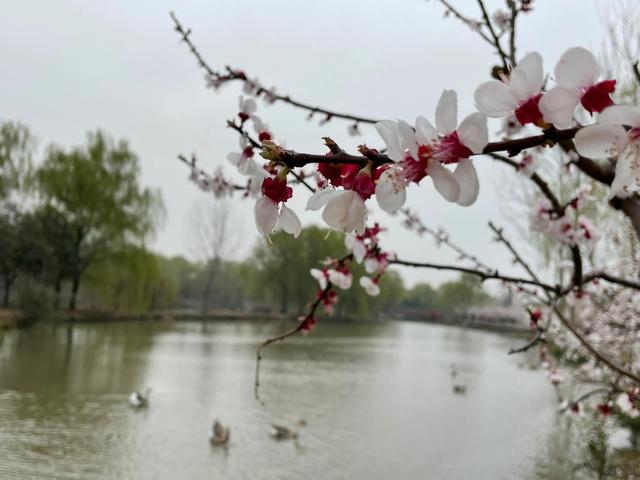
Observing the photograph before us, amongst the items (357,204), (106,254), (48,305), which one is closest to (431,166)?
(357,204)

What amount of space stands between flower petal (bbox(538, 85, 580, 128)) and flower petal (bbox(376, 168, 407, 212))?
13cm

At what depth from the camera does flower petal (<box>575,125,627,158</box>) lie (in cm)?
41

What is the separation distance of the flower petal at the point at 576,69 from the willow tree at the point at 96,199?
1505 cm

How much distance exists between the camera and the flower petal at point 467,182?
0.45 metres

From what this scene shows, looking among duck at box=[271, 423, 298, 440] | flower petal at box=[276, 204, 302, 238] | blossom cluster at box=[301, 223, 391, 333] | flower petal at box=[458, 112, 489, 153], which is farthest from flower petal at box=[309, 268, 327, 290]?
duck at box=[271, 423, 298, 440]

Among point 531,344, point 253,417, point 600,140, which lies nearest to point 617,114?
point 600,140

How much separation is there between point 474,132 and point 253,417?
464cm

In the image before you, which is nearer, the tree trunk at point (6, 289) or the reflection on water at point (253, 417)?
the reflection on water at point (253, 417)

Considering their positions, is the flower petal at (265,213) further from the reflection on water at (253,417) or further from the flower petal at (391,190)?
the reflection on water at (253,417)

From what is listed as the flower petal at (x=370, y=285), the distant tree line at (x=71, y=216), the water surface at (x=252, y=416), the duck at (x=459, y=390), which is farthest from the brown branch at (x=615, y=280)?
the distant tree line at (x=71, y=216)

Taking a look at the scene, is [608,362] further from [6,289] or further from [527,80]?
[6,289]

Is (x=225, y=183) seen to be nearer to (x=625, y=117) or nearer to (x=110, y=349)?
(x=625, y=117)

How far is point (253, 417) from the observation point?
15.5 ft

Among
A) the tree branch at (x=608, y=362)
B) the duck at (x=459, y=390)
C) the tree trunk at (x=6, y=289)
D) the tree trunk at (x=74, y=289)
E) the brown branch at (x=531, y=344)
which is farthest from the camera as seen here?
the tree trunk at (x=74, y=289)
